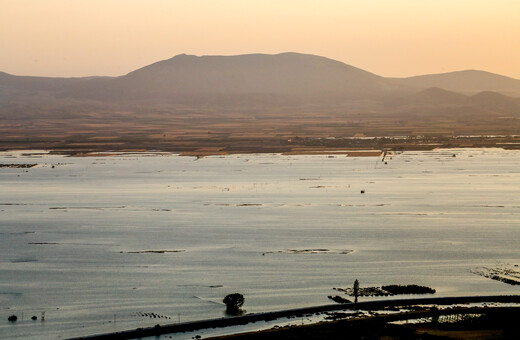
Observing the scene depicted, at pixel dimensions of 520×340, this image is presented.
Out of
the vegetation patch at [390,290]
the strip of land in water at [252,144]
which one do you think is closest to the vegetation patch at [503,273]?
the vegetation patch at [390,290]

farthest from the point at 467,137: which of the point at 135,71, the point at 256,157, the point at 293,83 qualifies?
the point at 135,71

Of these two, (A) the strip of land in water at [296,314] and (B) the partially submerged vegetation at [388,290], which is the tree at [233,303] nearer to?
(A) the strip of land in water at [296,314]

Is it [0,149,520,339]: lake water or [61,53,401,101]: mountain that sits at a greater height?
[61,53,401,101]: mountain

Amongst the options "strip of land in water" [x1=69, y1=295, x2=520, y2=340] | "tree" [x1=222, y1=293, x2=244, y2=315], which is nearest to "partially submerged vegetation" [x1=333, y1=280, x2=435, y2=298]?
"strip of land in water" [x1=69, y1=295, x2=520, y2=340]

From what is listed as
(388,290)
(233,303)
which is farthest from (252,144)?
(233,303)

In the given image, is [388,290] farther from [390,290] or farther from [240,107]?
[240,107]

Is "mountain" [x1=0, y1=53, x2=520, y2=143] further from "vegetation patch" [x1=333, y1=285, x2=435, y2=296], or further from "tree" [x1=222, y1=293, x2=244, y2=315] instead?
"tree" [x1=222, y1=293, x2=244, y2=315]
